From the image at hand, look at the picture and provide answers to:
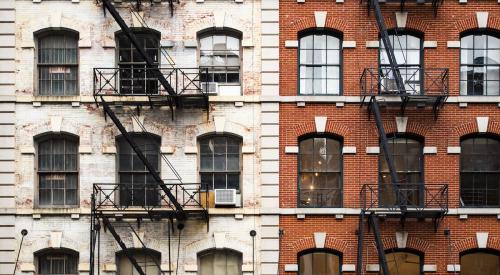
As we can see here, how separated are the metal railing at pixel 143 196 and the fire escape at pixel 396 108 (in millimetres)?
4752

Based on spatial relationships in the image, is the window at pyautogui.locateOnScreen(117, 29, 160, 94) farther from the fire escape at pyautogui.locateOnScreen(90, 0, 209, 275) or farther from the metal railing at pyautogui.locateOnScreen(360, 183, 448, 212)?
the metal railing at pyautogui.locateOnScreen(360, 183, 448, 212)

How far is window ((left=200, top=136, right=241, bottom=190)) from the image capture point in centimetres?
2123

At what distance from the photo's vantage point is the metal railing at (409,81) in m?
21.0

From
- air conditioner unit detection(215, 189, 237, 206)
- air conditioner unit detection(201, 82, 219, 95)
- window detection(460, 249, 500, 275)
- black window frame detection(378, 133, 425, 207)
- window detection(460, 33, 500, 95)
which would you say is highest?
window detection(460, 33, 500, 95)

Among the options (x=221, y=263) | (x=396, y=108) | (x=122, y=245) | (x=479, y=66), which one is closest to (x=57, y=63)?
(x=122, y=245)

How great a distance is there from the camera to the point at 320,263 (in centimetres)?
2108

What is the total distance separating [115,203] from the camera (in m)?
20.9

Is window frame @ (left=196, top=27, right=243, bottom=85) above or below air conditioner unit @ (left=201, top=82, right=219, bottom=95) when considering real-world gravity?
above

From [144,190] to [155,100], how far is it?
8.59 feet

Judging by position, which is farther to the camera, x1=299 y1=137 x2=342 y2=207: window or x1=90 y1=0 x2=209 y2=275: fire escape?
x1=299 y1=137 x2=342 y2=207: window

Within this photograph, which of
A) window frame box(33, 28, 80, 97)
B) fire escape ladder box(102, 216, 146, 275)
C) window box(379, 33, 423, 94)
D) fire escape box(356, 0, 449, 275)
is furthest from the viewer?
window box(379, 33, 423, 94)

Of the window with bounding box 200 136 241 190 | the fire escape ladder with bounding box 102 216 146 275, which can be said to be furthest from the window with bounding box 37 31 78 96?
the window with bounding box 200 136 241 190

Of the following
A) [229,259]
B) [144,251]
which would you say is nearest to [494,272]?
[229,259]

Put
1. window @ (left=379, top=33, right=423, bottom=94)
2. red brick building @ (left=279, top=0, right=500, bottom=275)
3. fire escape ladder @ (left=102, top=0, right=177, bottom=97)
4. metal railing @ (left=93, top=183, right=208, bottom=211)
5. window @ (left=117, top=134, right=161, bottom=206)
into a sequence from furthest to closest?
window @ (left=379, top=33, right=423, bottom=94), window @ (left=117, top=134, right=161, bottom=206), red brick building @ (left=279, top=0, right=500, bottom=275), metal railing @ (left=93, top=183, right=208, bottom=211), fire escape ladder @ (left=102, top=0, right=177, bottom=97)
